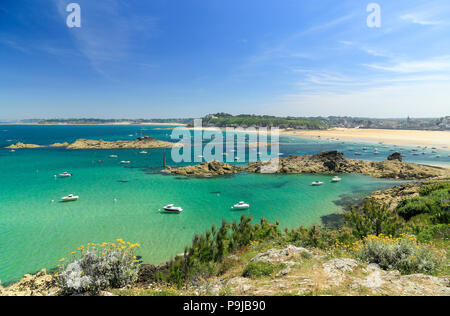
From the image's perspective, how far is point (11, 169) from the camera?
5081cm

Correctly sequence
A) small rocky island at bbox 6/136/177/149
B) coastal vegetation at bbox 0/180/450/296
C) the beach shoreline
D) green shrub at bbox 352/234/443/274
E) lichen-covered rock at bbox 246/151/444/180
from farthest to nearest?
the beach shoreline → small rocky island at bbox 6/136/177/149 → lichen-covered rock at bbox 246/151/444/180 → green shrub at bbox 352/234/443/274 → coastal vegetation at bbox 0/180/450/296

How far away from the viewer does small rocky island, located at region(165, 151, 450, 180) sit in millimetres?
46141

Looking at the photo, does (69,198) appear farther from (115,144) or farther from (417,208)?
(115,144)

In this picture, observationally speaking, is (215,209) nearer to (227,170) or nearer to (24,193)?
(227,170)

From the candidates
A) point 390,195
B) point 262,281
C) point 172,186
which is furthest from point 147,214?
point 390,195

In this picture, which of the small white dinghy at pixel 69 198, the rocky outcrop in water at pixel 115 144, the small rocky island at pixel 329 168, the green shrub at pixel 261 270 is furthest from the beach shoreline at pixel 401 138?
the small white dinghy at pixel 69 198

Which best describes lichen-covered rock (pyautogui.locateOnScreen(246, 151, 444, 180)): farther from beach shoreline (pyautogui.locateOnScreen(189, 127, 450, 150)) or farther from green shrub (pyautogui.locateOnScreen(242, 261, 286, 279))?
beach shoreline (pyautogui.locateOnScreen(189, 127, 450, 150))

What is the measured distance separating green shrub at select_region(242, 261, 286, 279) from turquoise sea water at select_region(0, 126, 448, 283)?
10043 mm

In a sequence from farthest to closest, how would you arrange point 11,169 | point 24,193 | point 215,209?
point 11,169 < point 24,193 < point 215,209

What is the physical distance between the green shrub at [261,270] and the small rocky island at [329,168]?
3828 cm

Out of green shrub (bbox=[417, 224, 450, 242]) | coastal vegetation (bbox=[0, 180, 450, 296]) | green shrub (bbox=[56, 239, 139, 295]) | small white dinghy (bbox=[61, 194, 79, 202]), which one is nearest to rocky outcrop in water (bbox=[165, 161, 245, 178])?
small white dinghy (bbox=[61, 194, 79, 202])

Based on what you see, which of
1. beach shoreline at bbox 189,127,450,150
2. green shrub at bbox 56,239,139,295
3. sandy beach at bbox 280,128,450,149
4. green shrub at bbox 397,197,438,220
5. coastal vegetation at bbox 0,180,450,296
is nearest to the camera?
coastal vegetation at bbox 0,180,450,296

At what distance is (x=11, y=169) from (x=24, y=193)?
25371mm

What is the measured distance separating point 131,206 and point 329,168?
4287 cm
